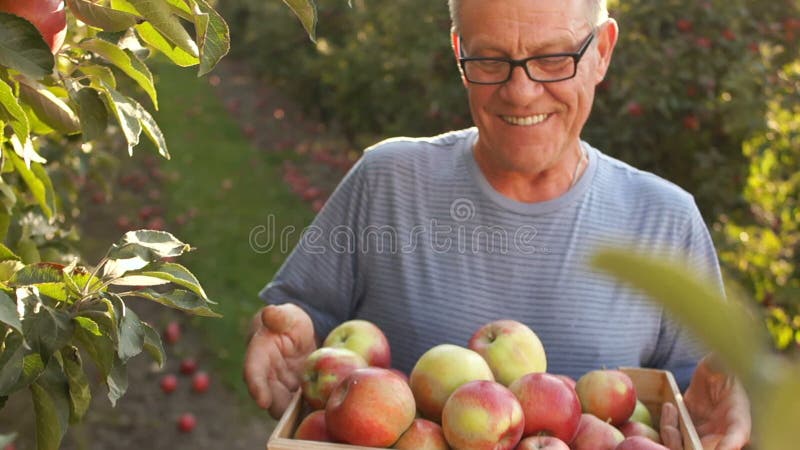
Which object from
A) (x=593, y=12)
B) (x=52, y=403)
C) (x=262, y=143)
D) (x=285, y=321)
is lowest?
(x=262, y=143)

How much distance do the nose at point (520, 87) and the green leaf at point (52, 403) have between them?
114 cm

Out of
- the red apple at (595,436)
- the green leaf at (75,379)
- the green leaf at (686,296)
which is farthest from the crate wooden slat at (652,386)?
the green leaf at (686,296)

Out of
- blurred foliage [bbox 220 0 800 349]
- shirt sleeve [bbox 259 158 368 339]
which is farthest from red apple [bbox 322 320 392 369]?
blurred foliage [bbox 220 0 800 349]

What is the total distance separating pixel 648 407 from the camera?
1716 millimetres

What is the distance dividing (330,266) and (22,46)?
126cm

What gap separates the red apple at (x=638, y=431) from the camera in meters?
1.53

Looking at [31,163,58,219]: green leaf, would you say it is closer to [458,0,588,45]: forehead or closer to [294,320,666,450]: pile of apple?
[294,320,666,450]: pile of apple

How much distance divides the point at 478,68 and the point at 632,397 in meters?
0.77

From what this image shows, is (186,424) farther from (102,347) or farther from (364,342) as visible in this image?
(102,347)

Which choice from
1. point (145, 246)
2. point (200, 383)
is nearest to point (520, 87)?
point (145, 246)

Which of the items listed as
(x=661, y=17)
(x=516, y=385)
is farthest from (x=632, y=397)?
(x=661, y=17)

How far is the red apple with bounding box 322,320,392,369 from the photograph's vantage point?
166cm

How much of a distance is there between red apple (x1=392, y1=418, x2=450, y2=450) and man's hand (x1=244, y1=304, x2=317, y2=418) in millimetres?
394

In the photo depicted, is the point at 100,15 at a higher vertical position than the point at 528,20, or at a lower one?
higher
